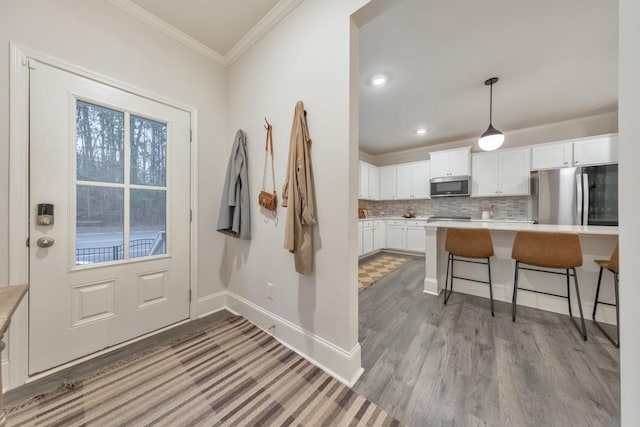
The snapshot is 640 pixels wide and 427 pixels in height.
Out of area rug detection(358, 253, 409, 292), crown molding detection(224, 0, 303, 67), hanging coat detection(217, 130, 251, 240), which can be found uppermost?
crown molding detection(224, 0, 303, 67)

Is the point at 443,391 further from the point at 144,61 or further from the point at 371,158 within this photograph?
the point at 371,158

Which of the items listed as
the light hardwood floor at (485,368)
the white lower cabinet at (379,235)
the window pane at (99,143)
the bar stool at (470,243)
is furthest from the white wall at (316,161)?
the white lower cabinet at (379,235)

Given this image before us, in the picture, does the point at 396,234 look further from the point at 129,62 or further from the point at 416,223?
the point at 129,62

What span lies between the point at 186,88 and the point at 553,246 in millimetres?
3580

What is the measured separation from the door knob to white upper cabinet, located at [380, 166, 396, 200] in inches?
213

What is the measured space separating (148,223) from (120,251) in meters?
0.28

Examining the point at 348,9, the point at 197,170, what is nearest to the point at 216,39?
the point at 197,170

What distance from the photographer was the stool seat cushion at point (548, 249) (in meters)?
1.87

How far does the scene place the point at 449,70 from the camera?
8.04ft

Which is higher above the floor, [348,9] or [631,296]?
[348,9]

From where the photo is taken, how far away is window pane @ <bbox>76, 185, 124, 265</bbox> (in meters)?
1.58

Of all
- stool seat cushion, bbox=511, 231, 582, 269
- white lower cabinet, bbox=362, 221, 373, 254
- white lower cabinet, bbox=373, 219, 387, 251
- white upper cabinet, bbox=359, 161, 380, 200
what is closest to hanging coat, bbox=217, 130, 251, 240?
stool seat cushion, bbox=511, 231, 582, 269

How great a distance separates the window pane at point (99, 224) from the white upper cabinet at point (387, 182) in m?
5.06

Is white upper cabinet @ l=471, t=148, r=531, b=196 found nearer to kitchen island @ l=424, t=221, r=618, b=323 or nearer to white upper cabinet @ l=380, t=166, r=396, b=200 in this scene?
white upper cabinet @ l=380, t=166, r=396, b=200
